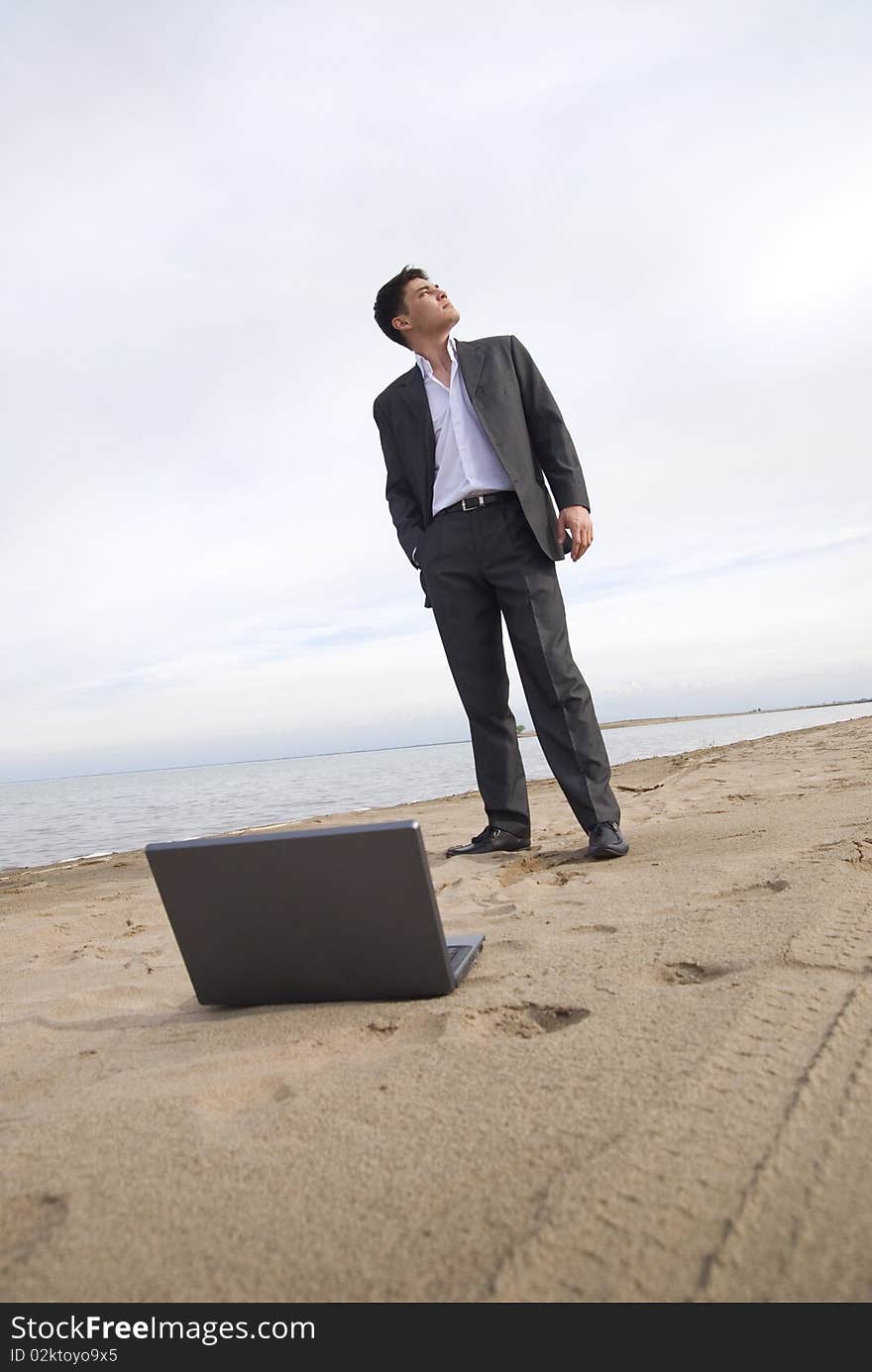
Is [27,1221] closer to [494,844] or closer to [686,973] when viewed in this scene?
[686,973]

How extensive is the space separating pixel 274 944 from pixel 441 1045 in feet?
1.30

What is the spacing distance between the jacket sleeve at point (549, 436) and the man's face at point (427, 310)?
280 millimetres

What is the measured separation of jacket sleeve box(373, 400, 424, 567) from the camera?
11.2 feet

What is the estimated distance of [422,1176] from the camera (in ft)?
2.84

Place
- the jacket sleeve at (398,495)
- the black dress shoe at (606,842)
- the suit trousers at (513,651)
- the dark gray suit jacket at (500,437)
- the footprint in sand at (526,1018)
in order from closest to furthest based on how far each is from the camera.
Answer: the footprint in sand at (526,1018) → the black dress shoe at (606,842) → the suit trousers at (513,651) → the dark gray suit jacket at (500,437) → the jacket sleeve at (398,495)

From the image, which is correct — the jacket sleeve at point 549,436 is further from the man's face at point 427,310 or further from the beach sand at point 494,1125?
the beach sand at point 494,1125

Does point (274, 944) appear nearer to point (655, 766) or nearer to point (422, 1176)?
point (422, 1176)

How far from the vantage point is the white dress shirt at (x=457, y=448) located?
10.3 ft

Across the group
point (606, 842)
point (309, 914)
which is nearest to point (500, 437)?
point (606, 842)

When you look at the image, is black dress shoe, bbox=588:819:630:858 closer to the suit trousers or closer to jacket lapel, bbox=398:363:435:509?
the suit trousers

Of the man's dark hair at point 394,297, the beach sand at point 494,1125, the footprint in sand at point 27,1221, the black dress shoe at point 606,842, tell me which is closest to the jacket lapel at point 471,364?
the man's dark hair at point 394,297

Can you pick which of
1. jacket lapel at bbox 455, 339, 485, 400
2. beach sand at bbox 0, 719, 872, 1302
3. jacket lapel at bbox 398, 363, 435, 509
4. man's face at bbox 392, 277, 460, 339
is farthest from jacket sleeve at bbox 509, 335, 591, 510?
beach sand at bbox 0, 719, 872, 1302
